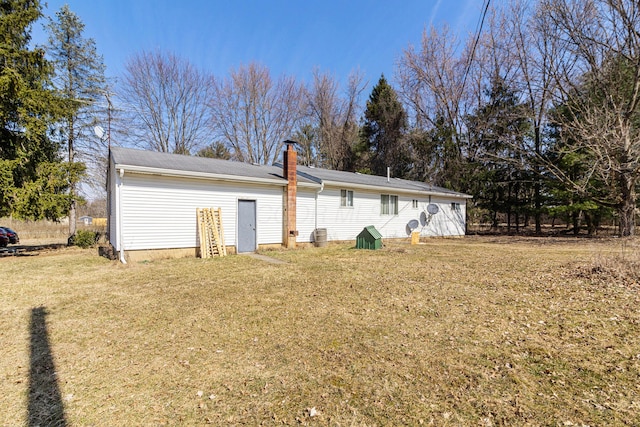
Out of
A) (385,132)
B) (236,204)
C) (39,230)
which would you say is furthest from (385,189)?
(39,230)

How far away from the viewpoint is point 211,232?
32.7ft

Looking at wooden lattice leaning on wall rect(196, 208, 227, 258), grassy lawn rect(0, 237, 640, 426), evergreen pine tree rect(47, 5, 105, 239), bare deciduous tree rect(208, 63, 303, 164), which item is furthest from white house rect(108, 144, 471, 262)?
bare deciduous tree rect(208, 63, 303, 164)

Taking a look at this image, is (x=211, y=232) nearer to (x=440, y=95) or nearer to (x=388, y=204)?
(x=388, y=204)

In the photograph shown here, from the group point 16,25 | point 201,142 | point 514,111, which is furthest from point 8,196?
point 514,111

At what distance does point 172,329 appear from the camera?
4.05 metres

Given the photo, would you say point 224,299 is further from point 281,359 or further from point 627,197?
point 627,197

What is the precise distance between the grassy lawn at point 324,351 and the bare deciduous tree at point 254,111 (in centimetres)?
2053

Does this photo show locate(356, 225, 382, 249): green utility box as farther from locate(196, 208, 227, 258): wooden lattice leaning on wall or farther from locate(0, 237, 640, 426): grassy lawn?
locate(0, 237, 640, 426): grassy lawn

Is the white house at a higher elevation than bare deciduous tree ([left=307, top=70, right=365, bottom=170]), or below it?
below

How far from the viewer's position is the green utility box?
12078 millimetres

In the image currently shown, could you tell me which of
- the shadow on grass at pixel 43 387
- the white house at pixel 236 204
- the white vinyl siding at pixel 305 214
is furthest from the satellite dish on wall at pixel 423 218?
the shadow on grass at pixel 43 387

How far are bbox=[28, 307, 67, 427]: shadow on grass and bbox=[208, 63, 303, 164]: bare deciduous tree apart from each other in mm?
22777

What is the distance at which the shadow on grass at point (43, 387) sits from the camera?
2.34m

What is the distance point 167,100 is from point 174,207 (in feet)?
59.4
